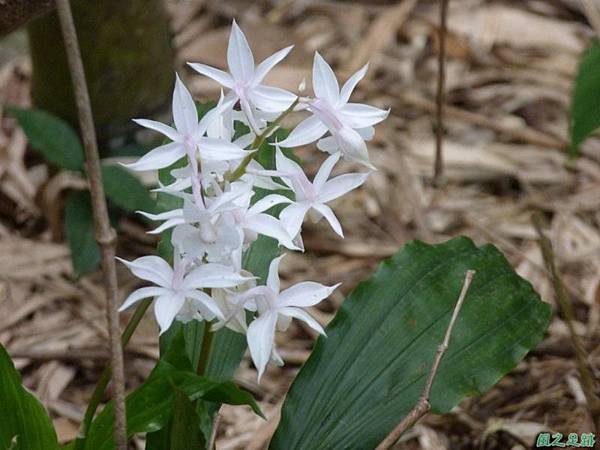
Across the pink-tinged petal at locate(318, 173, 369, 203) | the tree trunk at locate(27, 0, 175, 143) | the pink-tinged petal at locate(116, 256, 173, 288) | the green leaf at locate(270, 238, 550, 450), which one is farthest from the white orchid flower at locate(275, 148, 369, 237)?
the tree trunk at locate(27, 0, 175, 143)

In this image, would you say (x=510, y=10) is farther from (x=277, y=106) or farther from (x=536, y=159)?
(x=277, y=106)

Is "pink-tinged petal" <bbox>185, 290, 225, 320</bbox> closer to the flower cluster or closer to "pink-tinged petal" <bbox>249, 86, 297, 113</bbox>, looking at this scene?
the flower cluster

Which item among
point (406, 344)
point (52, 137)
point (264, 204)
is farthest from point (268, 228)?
point (52, 137)

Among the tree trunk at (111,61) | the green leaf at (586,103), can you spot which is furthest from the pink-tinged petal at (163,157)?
the tree trunk at (111,61)

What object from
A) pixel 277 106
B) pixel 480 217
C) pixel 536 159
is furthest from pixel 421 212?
pixel 277 106

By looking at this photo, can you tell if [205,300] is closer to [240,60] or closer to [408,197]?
[240,60]
